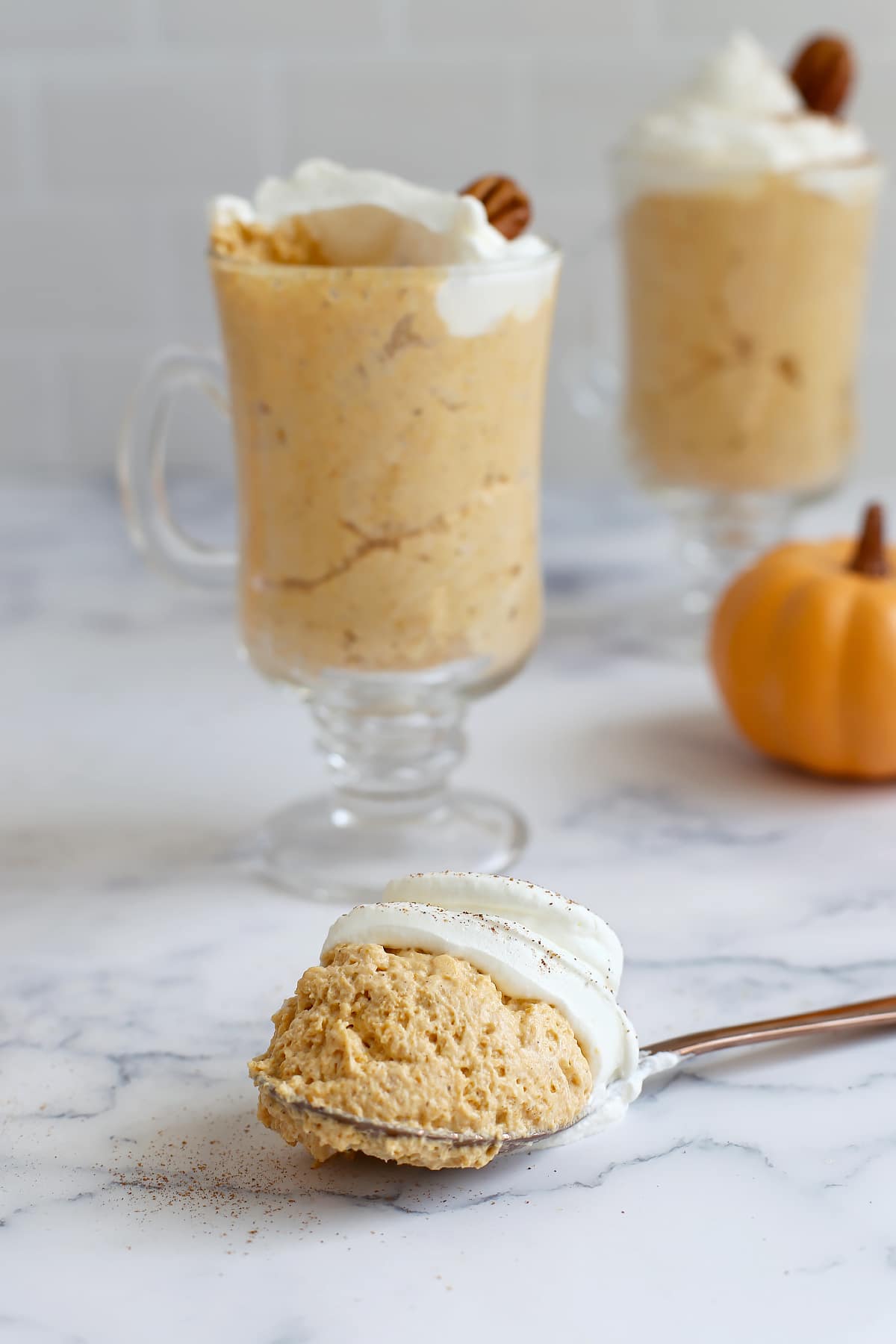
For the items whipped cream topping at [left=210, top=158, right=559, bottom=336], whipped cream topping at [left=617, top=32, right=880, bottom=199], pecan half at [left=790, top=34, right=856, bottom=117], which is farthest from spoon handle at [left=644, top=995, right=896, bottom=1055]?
pecan half at [left=790, top=34, right=856, bottom=117]

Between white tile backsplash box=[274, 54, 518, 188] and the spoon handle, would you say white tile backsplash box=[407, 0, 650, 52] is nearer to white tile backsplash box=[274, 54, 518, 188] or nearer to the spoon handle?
white tile backsplash box=[274, 54, 518, 188]

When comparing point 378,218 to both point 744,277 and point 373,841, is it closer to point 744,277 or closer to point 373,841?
point 373,841

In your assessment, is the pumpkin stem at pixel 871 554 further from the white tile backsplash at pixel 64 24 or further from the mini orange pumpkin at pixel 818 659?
Answer: the white tile backsplash at pixel 64 24

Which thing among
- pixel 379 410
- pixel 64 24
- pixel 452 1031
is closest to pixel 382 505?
pixel 379 410

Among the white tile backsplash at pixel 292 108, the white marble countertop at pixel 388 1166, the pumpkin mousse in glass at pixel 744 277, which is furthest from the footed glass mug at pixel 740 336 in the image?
the white tile backsplash at pixel 292 108

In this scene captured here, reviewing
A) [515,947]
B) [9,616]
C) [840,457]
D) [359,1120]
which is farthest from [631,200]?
[359,1120]
